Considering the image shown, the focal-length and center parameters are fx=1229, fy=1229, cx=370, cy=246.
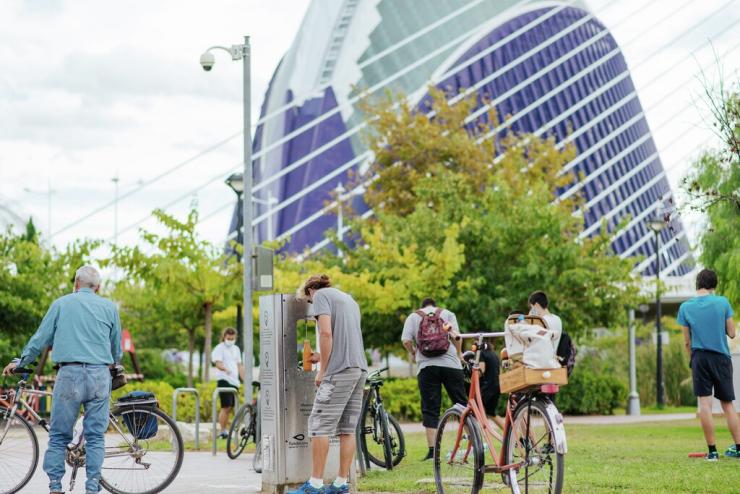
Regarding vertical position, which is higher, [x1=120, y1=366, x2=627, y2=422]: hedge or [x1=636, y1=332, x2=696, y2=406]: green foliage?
[x1=636, y1=332, x2=696, y2=406]: green foliage

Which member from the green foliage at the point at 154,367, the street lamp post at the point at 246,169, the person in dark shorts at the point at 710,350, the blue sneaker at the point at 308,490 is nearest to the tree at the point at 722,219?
the person in dark shorts at the point at 710,350

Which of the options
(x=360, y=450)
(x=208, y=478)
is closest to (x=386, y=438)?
(x=360, y=450)

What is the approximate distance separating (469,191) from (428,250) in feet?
19.0

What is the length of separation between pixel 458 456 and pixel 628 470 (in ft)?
10.1

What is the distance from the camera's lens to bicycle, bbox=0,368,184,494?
965 cm

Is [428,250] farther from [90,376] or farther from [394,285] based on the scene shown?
[90,376]

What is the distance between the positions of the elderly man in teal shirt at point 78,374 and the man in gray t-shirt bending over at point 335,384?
4.99 ft

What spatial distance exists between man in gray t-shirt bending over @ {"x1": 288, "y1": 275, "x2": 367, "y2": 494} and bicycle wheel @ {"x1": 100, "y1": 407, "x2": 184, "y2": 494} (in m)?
1.18

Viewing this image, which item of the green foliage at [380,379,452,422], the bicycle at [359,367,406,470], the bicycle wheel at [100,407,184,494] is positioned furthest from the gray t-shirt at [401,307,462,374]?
the green foliage at [380,379,452,422]

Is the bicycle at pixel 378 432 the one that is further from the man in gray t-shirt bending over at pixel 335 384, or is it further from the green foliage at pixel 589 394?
the green foliage at pixel 589 394

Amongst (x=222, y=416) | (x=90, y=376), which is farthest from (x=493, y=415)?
(x=90, y=376)

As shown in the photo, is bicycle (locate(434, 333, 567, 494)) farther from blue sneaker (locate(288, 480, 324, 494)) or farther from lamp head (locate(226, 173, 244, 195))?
lamp head (locate(226, 173, 244, 195))

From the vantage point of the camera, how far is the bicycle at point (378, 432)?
11.7 metres

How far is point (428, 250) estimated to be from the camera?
24594 millimetres
